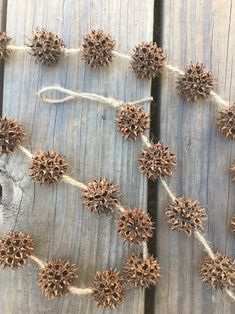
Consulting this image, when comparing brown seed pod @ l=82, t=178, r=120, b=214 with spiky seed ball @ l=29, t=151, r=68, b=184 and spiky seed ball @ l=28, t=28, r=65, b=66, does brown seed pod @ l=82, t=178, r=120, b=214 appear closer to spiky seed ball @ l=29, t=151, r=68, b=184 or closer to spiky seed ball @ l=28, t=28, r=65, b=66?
spiky seed ball @ l=29, t=151, r=68, b=184

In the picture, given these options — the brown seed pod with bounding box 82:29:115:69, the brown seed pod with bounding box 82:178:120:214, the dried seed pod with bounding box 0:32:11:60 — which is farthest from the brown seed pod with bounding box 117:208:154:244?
the dried seed pod with bounding box 0:32:11:60

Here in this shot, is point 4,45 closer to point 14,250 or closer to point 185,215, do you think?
point 14,250

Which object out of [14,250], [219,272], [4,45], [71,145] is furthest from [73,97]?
[219,272]

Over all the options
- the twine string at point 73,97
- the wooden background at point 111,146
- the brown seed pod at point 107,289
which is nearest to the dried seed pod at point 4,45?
the wooden background at point 111,146

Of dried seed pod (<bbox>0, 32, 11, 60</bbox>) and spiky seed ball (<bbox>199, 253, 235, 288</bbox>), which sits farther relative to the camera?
dried seed pod (<bbox>0, 32, 11, 60</bbox>)

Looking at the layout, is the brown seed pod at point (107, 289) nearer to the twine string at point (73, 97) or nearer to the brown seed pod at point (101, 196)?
the brown seed pod at point (101, 196)

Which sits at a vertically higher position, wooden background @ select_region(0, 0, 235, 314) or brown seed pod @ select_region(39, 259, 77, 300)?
wooden background @ select_region(0, 0, 235, 314)

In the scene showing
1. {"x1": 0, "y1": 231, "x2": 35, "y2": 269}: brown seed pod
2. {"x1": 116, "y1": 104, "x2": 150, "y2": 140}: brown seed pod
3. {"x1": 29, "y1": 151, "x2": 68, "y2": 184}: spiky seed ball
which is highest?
{"x1": 116, "y1": 104, "x2": 150, "y2": 140}: brown seed pod
